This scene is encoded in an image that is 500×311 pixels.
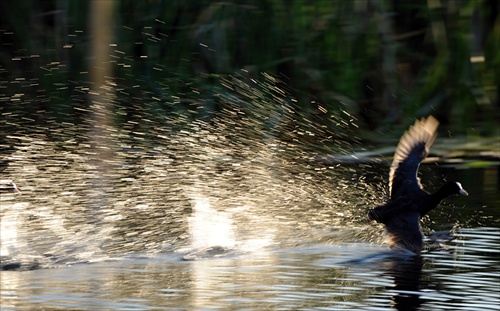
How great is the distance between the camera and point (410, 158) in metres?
10.5

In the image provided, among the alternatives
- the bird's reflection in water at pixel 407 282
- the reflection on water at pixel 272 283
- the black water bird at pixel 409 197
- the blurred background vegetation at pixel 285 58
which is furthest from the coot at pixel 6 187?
the blurred background vegetation at pixel 285 58

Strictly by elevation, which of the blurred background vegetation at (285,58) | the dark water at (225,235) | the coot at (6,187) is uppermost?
the blurred background vegetation at (285,58)

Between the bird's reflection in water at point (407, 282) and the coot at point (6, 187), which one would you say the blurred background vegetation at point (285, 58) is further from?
the bird's reflection in water at point (407, 282)

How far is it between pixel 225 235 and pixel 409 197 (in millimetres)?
1547

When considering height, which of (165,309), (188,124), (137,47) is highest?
(137,47)

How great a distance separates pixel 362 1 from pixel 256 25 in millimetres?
1508

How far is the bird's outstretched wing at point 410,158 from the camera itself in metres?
10.4

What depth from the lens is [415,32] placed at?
17.9 meters

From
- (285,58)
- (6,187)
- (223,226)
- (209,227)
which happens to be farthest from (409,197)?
(285,58)

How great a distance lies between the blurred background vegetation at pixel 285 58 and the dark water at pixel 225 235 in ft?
6.62

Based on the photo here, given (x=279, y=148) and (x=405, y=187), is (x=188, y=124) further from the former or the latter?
(x=405, y=187)

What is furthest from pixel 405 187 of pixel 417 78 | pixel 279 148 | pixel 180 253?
pixel 417 78

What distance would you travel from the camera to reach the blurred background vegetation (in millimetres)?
17562

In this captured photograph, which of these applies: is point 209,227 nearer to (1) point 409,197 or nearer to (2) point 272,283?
(1) point 409,197
